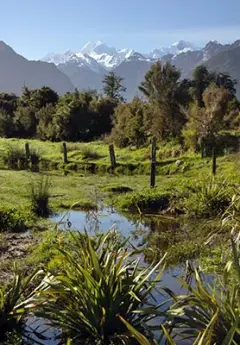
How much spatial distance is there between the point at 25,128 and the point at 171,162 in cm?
2522

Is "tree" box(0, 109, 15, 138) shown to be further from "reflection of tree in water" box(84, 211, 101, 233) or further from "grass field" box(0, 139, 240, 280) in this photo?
"reflection of tree in water" box(84, 211, 101, 233)

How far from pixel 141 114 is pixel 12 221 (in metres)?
23.7

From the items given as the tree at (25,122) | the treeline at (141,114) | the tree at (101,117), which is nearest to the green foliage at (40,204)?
the treeline at (141,114)

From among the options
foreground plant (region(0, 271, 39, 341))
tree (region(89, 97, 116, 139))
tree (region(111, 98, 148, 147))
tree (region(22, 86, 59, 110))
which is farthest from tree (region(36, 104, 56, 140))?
foreground plant (region(0, 271, 39, 341))

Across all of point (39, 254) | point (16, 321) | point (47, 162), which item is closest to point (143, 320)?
point (16, 321)

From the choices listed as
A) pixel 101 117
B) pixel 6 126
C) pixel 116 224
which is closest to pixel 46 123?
pixel 101 117

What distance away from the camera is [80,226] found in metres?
11.8

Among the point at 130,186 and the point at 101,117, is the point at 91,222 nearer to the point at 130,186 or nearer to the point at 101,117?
the point at 130,186

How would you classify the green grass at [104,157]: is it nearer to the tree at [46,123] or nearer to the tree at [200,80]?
the tree at [46,123]

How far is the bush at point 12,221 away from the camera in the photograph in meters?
10.8

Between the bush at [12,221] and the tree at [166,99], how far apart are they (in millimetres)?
19095

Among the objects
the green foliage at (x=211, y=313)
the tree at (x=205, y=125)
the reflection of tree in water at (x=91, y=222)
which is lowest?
the reflection of tree in water at (x=91, y=222)

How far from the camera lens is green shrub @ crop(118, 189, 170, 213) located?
44.7 ft

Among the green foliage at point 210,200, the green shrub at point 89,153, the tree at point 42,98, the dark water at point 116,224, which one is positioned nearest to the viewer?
the dark water at point 116,224
